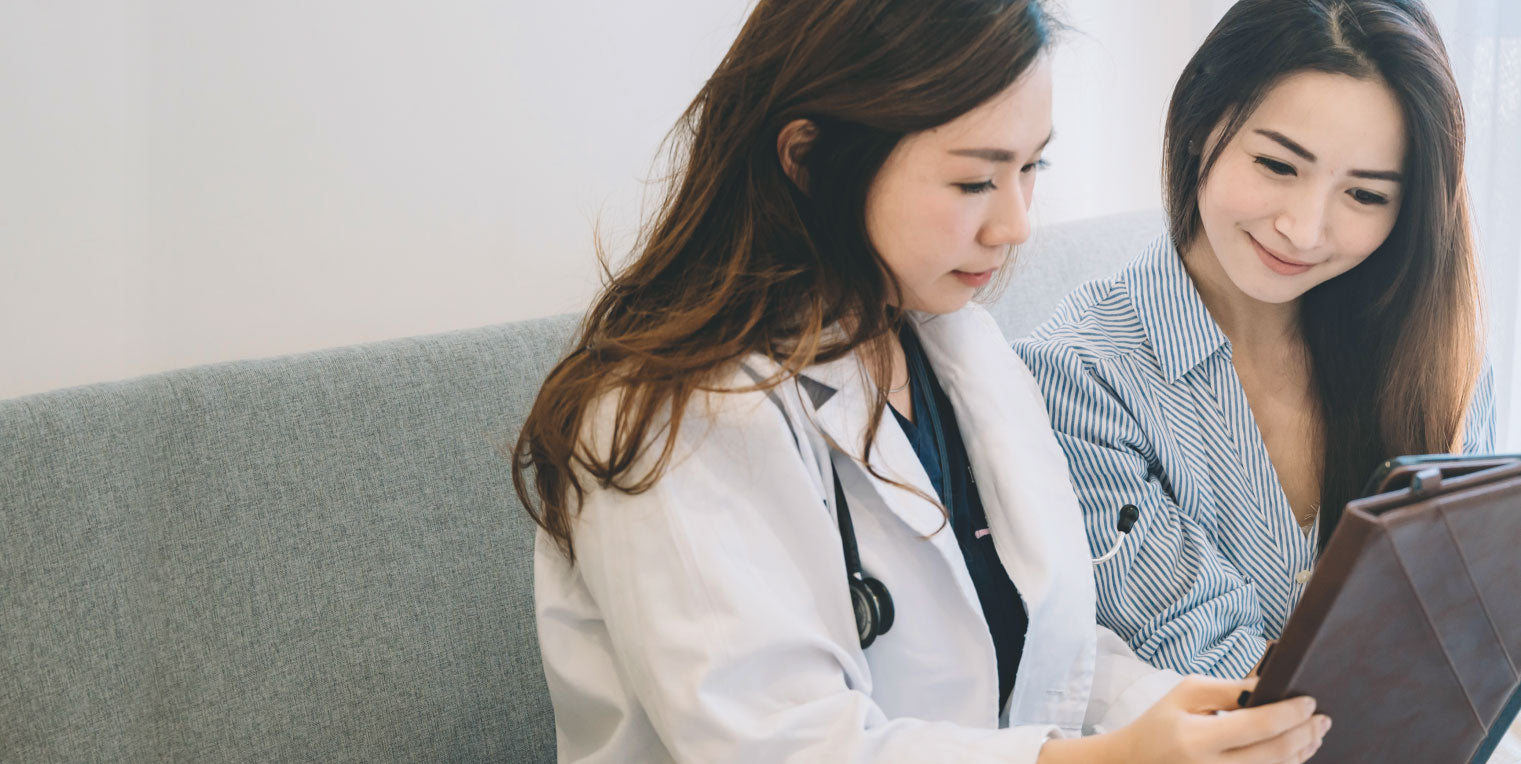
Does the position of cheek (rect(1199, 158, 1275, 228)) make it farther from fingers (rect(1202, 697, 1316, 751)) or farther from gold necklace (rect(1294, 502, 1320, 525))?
fingers (rect(1202, 697, 1316, 751))

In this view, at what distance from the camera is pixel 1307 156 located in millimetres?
1285

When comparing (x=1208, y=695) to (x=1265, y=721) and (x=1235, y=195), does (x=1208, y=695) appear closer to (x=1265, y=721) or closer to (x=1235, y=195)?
(x=1265, y=721)

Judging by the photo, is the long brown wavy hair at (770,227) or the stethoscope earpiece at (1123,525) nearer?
the long brown wavy hair at (770,227)

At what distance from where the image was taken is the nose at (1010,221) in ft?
3.39

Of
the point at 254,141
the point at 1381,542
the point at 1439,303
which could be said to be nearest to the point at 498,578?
the point at 254,141

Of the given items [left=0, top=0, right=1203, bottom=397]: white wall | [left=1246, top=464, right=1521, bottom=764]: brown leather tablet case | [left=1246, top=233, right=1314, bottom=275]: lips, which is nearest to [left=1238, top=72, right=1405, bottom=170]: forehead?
[left=1246, top=233, right=1314, bottom=275]: lips

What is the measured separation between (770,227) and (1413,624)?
56 cm

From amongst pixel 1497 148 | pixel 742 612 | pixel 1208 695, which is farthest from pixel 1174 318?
pixel 1497 148

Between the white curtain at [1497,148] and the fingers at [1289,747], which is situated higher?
the white curtain at [1497,148]

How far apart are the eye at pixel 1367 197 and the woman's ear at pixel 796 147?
0.65m

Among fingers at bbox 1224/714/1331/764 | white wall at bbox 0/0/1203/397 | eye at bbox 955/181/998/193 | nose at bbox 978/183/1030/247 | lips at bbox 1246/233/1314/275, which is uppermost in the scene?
eye at bbox 955/181/998/193

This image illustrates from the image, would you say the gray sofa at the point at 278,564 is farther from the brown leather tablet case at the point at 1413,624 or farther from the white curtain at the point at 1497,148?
the white curtain at the point at 1497,148

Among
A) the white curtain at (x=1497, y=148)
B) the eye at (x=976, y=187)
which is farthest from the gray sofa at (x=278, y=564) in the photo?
the white curtain at (x=1497, y=148)

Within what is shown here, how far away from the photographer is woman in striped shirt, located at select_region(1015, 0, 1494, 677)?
129 centimetres
